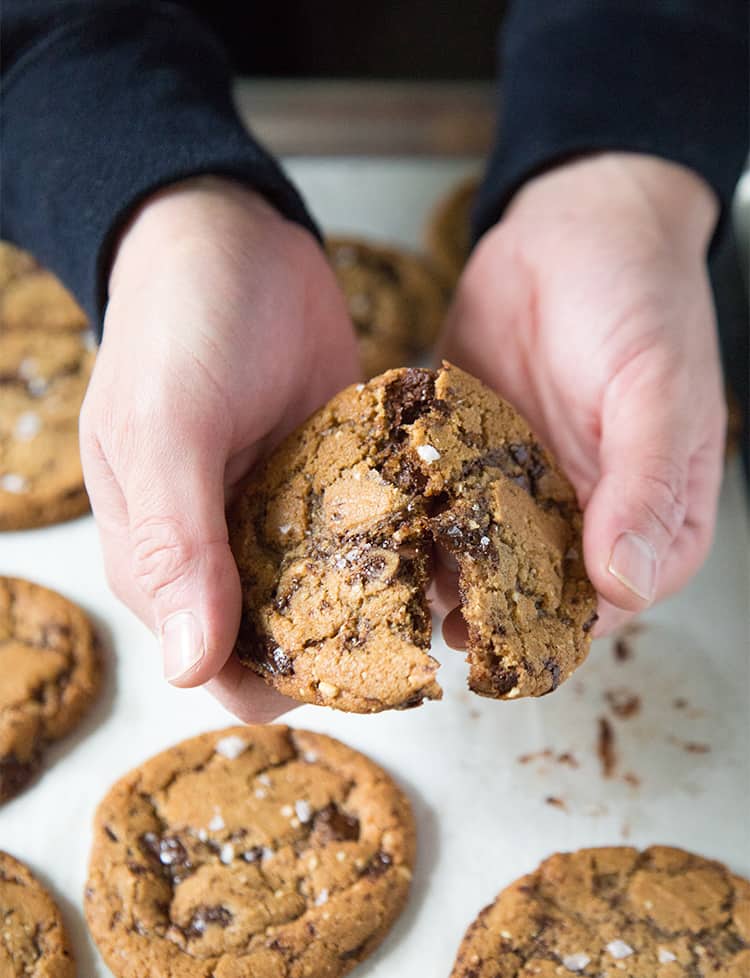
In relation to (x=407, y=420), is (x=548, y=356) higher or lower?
lower

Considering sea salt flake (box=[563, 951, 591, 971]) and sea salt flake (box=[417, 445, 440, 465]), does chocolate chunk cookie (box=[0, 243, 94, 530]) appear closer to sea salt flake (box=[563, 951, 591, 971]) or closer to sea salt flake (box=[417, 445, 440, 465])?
sea salt flake (box=[417, 445, 440, 465])

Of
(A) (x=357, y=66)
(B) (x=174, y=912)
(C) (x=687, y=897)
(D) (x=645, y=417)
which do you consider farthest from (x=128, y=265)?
(A) (x=357, y=66)

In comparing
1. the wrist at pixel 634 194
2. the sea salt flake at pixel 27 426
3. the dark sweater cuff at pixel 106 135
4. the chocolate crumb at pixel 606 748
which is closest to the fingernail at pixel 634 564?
the chocolate crumb at pixel 606 748

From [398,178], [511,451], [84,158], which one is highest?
[84,158]

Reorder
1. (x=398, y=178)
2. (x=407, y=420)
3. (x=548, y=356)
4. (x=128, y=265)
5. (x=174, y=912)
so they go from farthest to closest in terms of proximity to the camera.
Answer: (x=398, y=178) → (x=548, y=356) → (x=128, y=265) → (x=174, y=912) → (x=407, y=420)

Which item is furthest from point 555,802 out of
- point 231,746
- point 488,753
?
point 231,746

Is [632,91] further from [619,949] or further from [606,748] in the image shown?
[619,949]

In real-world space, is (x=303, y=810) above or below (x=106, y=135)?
below

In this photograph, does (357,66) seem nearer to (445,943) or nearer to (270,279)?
(270,279)
